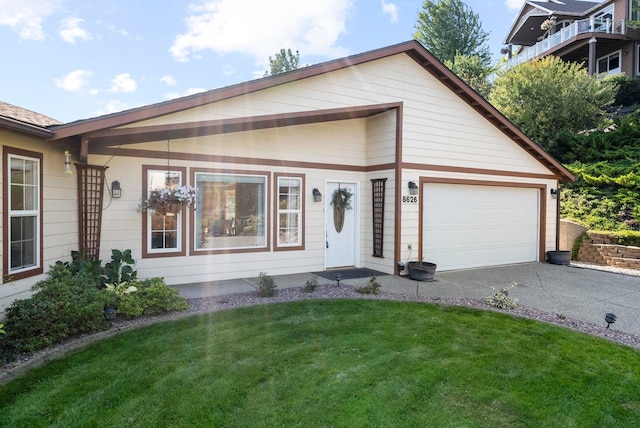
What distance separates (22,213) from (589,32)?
27.0 m

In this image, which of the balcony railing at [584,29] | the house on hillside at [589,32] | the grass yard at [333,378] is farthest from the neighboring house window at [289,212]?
the house on hillside at [589,32]

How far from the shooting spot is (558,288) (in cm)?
787

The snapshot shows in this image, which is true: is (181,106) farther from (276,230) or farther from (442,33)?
(442,33)

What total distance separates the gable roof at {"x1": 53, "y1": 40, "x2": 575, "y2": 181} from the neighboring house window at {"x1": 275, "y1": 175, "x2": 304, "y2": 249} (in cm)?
139

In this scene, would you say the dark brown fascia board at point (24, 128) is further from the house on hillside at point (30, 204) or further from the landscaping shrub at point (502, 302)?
the landscaping shrub at point (502, 302)

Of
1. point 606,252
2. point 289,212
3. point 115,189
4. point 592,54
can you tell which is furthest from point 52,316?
point 592,54

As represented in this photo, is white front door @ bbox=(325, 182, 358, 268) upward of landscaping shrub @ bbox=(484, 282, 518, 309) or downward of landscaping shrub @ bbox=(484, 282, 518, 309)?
upward

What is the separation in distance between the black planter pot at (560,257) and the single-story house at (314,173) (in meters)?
0.54

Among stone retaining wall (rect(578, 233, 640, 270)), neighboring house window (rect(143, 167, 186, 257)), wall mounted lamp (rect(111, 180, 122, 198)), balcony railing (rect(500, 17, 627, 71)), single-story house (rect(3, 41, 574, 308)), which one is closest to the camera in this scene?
single-story house (rect(3, 41, 574, 308))

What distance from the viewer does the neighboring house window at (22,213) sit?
4.98 meters

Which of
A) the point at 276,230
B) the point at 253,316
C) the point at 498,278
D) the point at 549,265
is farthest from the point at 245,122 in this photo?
the point at 549,265

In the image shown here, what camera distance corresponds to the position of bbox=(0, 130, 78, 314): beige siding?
197 inches

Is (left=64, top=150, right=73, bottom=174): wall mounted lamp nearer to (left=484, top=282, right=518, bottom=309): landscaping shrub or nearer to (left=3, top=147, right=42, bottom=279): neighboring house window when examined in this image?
(left=3, top=147, right=42, bottom=279): neighboring house window

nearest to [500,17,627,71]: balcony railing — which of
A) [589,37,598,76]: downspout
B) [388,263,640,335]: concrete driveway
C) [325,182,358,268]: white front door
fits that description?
[589,37,598,76]: downspout
